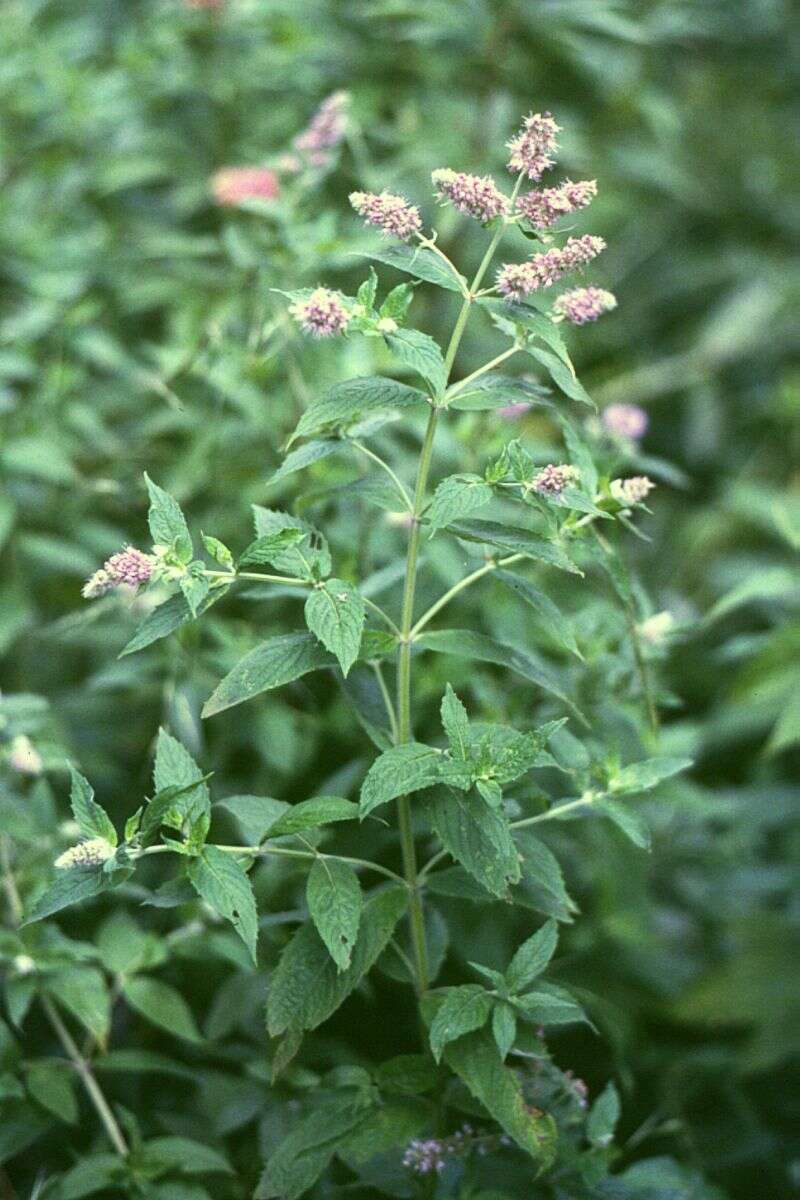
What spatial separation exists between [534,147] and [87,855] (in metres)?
0.77

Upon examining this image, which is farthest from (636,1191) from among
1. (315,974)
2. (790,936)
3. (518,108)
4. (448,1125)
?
(518,108)

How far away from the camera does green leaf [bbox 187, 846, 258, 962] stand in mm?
1206

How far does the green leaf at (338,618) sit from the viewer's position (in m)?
1.22

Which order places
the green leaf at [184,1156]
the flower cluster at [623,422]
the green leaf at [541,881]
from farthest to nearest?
the flower cluster at [623,422]
the green leaf at [184,1156]
the green leaf at [541,881]

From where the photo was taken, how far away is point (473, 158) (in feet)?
9.25

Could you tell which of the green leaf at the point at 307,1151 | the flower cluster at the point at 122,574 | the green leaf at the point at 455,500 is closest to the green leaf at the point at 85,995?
the green leaf at the point at 307,1151

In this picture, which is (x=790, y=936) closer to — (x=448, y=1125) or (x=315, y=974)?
(x=448, y=1125)

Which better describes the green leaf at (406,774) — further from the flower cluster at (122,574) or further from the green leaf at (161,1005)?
the green leaf at (161,1005)

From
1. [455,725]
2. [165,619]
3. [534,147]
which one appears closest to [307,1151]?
[455,725]

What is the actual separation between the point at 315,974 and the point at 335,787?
1.71 feet

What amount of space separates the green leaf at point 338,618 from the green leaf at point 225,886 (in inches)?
8.5

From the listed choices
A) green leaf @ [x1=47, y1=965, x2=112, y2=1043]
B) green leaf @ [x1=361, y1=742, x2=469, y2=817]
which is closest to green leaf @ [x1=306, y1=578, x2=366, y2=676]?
green leaf @ [x1=361, y1=742, x2=469, y2=817]

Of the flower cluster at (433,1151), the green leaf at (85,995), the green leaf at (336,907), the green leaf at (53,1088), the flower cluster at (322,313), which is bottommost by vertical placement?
the green leaf at (53,1088)

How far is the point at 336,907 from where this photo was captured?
1.27m
